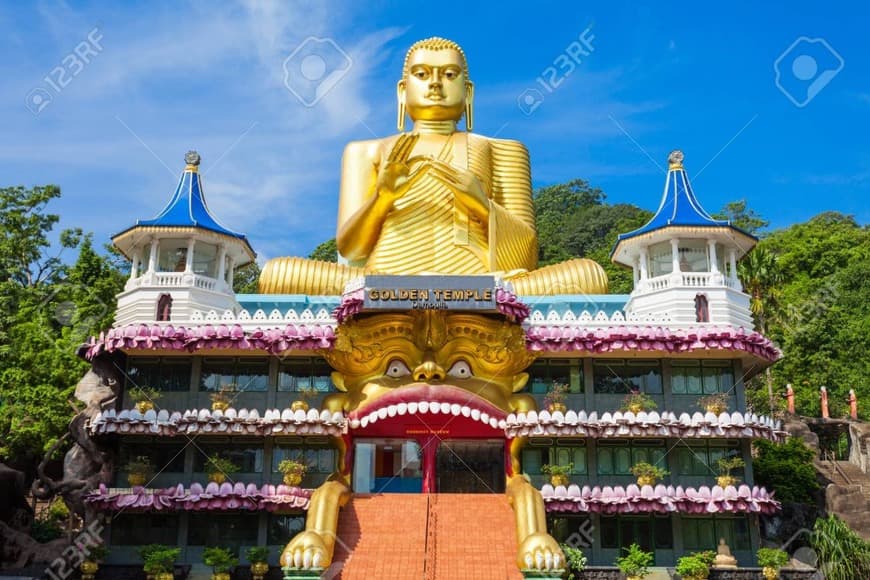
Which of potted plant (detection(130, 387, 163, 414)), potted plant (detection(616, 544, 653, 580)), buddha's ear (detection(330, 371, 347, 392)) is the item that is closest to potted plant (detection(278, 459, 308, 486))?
buddha's ear (detection(330, 371, 347, 392))

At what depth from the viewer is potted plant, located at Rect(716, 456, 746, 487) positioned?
64.3 ft

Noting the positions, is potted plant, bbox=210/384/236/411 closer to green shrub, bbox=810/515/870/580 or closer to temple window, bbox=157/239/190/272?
temple window, bbox=157/239/190/272

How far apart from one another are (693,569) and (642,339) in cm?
514

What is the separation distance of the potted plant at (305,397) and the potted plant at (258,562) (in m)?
3.24

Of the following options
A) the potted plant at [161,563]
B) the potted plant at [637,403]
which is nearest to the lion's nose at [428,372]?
the potted plant at [637,403]

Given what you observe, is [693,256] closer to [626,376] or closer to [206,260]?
[626,376]

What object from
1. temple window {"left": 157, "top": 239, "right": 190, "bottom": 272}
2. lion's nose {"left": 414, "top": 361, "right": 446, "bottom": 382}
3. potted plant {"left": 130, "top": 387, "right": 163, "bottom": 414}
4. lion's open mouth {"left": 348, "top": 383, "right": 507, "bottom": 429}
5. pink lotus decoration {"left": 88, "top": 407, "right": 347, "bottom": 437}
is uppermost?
temple window {"left": 157, "top": 239, "right": 190, "bottom": 272}

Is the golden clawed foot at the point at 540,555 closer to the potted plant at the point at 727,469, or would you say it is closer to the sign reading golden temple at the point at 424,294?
the sign reading golden temple at the point at 424,294

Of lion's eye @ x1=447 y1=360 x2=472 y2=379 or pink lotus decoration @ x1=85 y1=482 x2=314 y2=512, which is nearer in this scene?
pink lotus decoration @ x1=85 y1=482 x2=314 y2=512

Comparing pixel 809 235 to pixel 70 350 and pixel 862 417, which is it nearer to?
pixel 862 417

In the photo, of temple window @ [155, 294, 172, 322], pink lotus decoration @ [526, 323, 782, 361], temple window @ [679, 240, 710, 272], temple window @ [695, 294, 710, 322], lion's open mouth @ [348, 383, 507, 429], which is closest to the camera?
lion's open mouth @ [348, 383, 507, 429]

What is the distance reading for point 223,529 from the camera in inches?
795

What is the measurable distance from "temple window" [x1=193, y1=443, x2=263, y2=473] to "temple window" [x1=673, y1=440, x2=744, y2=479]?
1001 cm

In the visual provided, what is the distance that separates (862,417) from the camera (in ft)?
120
